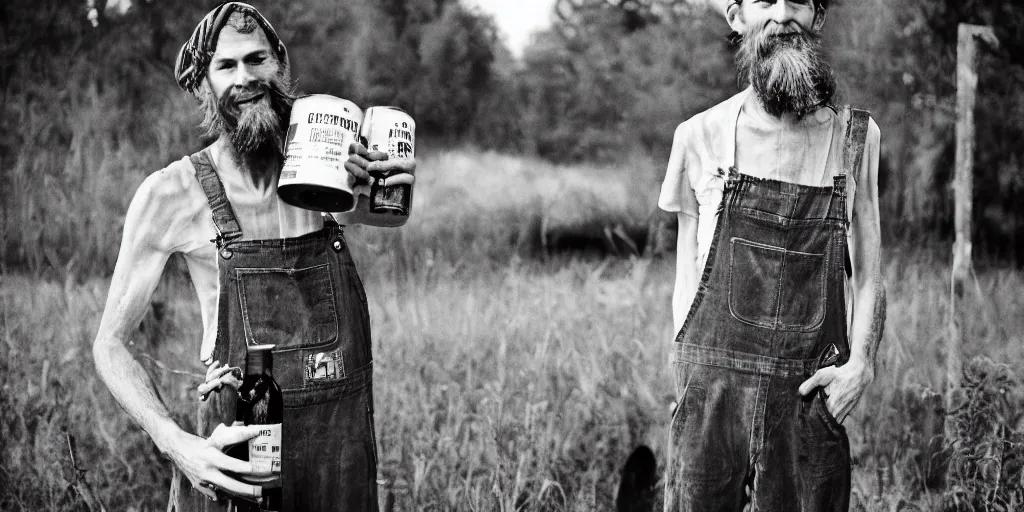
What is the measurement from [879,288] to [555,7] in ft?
7.37

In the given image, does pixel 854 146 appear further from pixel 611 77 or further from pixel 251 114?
pixel 611 77

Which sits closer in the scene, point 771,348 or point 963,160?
point 771,348

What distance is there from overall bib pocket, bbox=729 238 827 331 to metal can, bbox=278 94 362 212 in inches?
39.4

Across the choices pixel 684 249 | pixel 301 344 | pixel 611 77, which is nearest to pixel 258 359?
pixel 301 344

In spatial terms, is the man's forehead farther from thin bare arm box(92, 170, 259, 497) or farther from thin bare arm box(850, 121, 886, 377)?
thin bare arm box(850, 121, 886, 377)

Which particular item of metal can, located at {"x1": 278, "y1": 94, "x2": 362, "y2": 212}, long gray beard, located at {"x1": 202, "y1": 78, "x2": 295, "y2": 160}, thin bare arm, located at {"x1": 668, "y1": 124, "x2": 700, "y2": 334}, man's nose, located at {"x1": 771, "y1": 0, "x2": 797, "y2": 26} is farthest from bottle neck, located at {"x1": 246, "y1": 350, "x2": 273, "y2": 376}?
man's nose, located at {"x1": 771, "y1": 0, "x2": 797, "y2": 26}

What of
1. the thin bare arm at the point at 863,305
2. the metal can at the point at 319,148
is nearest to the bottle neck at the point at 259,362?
the metal can at the point at 319,148

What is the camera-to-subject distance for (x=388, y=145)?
213cm

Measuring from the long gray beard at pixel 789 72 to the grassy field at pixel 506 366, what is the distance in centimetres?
152

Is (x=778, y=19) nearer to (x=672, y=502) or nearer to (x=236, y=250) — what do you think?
(x=672, y=502)

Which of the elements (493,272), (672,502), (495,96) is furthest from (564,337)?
(672,502)

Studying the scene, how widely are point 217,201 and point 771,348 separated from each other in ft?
4.53

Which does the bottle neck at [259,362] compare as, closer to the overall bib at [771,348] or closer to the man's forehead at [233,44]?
the man's forehead at [233,44]

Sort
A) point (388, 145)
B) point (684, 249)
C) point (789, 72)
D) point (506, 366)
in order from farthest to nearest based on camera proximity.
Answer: point (506, 366), point (684, 249), point (789, 72), point (388, 145)
